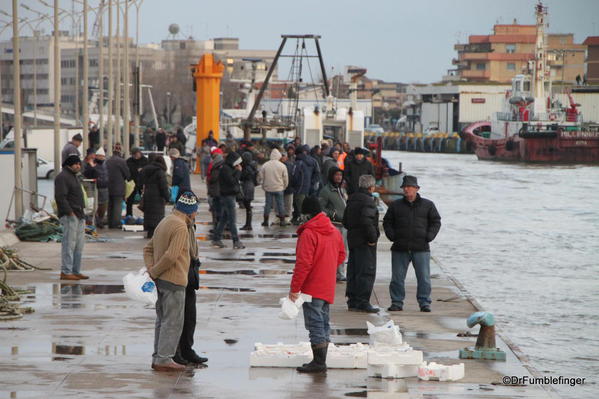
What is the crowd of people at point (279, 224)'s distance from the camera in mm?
10945

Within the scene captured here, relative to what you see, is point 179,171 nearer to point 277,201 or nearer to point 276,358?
point 277,201

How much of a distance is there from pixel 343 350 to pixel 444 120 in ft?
570

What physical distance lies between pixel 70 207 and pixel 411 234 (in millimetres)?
4585

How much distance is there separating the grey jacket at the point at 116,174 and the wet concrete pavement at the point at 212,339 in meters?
4.20

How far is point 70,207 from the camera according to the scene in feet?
53.9

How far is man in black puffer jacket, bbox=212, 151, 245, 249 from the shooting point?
2162 centimetres

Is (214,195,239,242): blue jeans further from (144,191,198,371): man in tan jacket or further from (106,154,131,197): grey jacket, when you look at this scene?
(144,191,198,371): man in tan jacket

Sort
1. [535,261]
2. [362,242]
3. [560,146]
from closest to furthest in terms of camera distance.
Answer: [362,242]
[535,261]
[560,146]

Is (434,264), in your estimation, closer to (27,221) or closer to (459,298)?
(459,298)

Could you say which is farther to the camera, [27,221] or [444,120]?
[444,120]

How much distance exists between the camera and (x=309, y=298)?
11219 millimetres

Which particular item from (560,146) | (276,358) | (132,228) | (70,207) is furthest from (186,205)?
(560,146)

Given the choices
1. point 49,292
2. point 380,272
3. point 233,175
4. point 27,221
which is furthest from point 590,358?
point 27,221

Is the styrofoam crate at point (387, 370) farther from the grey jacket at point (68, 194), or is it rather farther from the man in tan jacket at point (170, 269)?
the grey jacket at point (68, 194)
